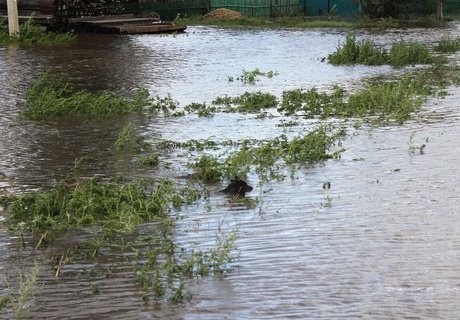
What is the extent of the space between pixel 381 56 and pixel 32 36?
10765 millimetres

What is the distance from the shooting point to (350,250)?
7.30 m

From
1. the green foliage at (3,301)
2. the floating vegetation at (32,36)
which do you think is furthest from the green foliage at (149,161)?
the floating vegetation at (32,36)

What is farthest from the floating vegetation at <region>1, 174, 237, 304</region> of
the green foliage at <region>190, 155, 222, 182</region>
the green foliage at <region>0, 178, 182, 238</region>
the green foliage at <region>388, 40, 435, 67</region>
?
the green foliage at <region>388, 40, 435, 67</region>

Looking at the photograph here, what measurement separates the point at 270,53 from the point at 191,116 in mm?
9771

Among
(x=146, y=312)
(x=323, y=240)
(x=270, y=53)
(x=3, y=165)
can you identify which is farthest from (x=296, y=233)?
(x=270, y=53)

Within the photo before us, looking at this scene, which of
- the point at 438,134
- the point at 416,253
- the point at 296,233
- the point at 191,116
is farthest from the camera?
the point at 191,116

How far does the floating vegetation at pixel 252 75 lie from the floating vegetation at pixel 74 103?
2.93m

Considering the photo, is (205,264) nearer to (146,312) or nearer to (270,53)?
(146,312)

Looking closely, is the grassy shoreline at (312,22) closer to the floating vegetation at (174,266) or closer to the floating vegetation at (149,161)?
the floating vegetation at (149,161)

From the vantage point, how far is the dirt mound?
35494 mm

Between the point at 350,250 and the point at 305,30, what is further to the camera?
the point at 305,30

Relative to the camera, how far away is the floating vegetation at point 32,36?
2452 cm

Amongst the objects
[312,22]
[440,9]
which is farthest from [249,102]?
[440,9]

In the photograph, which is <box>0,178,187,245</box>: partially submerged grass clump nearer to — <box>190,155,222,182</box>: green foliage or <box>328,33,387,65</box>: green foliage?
<box>190,155,222,182</box>: green foliage
